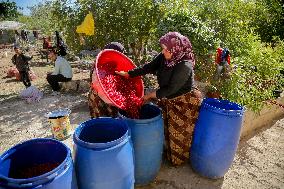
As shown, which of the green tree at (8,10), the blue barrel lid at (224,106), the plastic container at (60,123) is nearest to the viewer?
the blue barrel lid at (224,106)

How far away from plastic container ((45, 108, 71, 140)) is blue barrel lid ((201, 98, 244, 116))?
7.51 ft

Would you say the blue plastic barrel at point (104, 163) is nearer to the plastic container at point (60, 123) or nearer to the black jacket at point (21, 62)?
the plastic container at point (60, 123)

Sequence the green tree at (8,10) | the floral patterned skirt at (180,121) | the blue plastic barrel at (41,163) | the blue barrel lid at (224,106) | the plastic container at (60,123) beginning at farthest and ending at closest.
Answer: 1. the green tree at (8,10)
2. the plastic container at (60,123)
3. the floral patterned skirt at (180,121)
4. the blue barrel lid at (224,106)
5. the blue plastic barrel at (41,163)

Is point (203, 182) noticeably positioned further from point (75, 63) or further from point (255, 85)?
point (75, 63)

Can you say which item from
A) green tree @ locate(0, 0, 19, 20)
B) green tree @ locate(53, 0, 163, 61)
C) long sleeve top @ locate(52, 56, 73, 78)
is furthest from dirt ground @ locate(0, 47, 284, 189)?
green tree @ locate(0, 0, 19, 20)

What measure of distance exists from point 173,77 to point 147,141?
0.84 m

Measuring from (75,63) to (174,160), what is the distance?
10.1 meters

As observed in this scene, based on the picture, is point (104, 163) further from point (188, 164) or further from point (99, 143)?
point (188, 164)

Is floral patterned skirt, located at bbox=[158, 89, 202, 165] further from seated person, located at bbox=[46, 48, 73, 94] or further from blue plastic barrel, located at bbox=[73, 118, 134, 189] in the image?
seated person, located at bbox=[46, 48, 73, 94]

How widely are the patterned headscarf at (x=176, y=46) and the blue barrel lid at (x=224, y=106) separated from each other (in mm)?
707

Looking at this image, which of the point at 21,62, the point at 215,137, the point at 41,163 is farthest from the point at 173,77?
the point at 21,62

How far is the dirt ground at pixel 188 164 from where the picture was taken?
391cm

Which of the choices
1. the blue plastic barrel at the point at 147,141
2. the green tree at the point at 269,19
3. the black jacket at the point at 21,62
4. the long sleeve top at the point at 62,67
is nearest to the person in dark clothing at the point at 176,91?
the blue plastic barrel at the point at 147,141

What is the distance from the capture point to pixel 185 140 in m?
3.95
